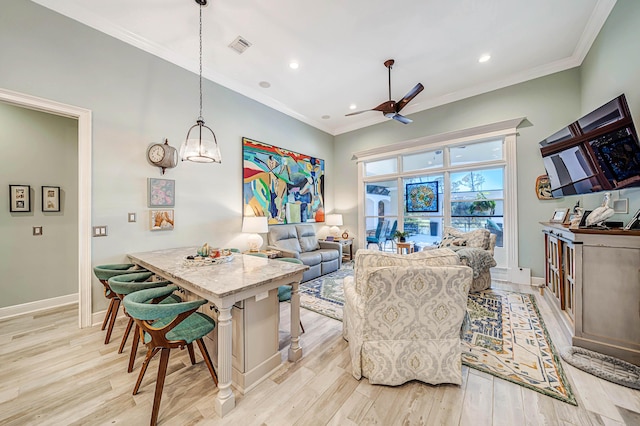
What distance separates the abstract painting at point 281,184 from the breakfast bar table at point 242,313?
96.4 inches

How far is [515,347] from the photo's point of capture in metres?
2.18

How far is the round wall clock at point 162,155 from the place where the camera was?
3100 millimetres

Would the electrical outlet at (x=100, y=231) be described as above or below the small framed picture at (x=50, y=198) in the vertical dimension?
below

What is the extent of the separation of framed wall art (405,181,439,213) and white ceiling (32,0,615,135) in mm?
1897

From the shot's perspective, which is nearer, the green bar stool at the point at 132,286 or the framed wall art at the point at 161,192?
the green bar stool at the point at 132,286

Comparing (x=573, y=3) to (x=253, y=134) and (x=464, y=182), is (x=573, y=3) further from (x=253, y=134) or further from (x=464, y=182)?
(x=253, y=134)

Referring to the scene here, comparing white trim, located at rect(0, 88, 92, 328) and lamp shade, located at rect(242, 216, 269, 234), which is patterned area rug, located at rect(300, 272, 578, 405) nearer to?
lamp shade, located at rect(242, 216, 269, 234)

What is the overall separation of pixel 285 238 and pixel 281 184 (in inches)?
44.9

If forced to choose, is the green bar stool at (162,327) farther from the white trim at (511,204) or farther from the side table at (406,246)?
the white trim at (511,204)

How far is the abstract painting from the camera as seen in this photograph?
4.37m

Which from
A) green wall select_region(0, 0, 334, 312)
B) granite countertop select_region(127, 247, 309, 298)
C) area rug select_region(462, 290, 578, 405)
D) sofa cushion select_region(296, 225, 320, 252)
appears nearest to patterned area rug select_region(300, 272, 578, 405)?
area rug select_region(462, 290, 578, 405)

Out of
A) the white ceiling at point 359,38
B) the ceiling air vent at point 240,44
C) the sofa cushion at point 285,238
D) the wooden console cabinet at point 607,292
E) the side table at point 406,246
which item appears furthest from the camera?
the side table at point 406,246

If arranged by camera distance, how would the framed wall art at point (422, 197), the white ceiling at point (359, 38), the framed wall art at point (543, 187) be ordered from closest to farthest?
the white ceiling at point (359, 38), the framed wall art at point (543, 187), the framed wall art at point (422, 197)

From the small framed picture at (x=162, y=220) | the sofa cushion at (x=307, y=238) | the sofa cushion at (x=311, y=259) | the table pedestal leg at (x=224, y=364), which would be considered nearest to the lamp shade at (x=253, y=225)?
the sofa cushion at (x=311, y=259)
